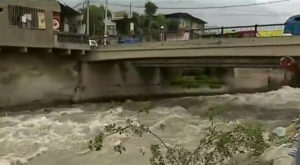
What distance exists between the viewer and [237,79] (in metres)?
43.4

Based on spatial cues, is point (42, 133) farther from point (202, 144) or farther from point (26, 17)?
point (202, 144)

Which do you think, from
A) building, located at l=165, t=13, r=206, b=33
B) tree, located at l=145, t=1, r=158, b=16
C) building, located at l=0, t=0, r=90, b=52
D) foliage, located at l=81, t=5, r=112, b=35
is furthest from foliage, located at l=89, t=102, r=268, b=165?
tree, located at l=145, t=1, r=158, b=16

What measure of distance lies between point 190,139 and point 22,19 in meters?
13.3

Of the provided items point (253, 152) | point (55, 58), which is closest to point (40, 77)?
point (55, 58)

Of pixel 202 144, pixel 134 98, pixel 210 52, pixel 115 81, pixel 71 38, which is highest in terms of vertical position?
pixel 71 38

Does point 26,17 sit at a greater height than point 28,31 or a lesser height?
greater

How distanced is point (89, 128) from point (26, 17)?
8.92 metres

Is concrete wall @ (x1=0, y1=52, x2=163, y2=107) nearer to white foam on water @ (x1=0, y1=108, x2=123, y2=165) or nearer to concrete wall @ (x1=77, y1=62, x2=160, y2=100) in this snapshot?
concrete wall @ (x1=77, y1=62, x2=160, y2=100)

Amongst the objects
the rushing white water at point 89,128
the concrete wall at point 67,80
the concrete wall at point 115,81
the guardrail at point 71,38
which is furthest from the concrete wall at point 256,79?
the guardrail at point 71,38

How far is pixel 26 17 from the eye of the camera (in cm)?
2506

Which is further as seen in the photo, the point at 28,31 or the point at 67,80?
the point at 67,80

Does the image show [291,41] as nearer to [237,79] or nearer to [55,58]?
[55,58]

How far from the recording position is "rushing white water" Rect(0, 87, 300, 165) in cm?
1358

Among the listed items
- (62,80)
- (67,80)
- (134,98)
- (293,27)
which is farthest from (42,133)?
(134,98)
